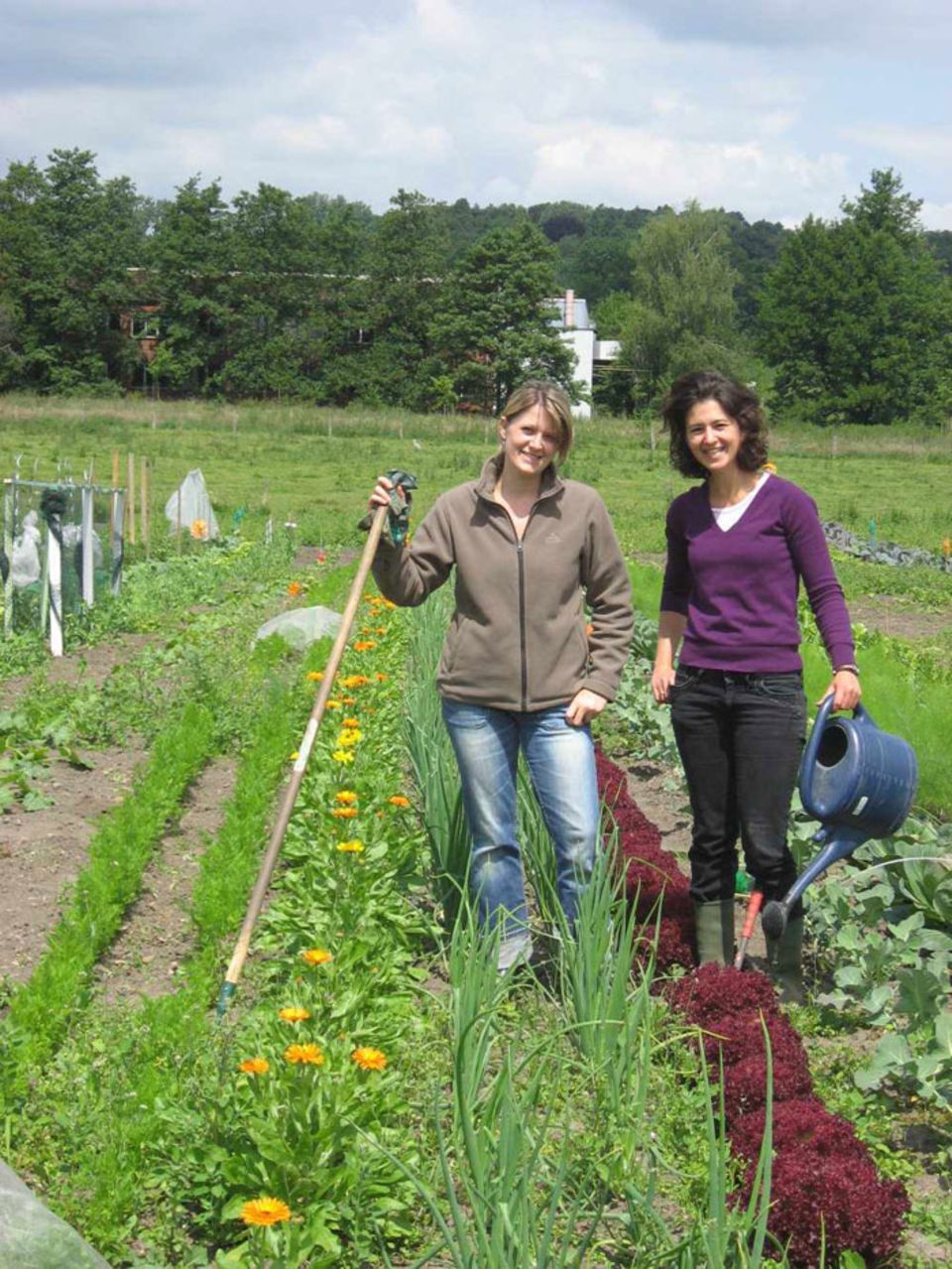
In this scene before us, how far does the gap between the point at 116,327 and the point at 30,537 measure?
4777 cm

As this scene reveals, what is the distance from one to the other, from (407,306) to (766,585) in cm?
5510

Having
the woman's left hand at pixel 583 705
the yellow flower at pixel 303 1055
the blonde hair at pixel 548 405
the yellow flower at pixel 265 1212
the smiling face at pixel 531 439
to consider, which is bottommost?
the yellow flower at pixel 265 1212

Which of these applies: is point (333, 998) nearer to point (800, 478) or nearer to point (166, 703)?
point (166, 703)

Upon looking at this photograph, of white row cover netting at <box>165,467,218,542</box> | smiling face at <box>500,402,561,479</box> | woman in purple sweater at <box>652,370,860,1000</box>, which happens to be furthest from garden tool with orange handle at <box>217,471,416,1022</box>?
white row cover netting at <box>165,467,218,542</box>

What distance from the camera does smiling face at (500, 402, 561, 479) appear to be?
3.64 meters

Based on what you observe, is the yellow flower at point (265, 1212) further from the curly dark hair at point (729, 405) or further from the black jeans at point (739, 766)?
the curly dark hair at point (729, 405)

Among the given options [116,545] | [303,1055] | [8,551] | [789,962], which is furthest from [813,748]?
[116,545]

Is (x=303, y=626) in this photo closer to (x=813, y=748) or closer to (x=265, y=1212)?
(x=813, y=748)

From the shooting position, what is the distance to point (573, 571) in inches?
148

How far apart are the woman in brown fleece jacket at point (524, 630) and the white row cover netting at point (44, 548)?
621 cm

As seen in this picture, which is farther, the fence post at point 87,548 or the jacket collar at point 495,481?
the fence post at point 87,548

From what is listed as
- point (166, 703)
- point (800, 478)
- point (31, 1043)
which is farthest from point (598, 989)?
point (800, 478)

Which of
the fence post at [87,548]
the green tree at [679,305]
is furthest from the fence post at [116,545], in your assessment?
the green tree at [679,305]

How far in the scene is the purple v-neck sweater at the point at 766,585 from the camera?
12.4ft
